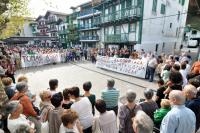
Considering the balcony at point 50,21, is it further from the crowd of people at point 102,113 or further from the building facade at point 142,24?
the crowd of people at point 102,113

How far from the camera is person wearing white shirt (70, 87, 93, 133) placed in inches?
155

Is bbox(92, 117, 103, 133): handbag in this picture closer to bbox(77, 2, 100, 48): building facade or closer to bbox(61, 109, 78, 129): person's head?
bbox(61, 109, 78, 129): person's head

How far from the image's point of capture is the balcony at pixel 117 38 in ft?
88.3

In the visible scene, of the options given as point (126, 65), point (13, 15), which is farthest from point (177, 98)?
point (13, 15)

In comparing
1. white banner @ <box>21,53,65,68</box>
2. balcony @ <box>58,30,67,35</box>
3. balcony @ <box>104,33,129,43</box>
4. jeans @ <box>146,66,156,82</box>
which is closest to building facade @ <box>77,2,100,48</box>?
balcony @ <box>104,33,129,43</box>

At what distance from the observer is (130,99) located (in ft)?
12.5

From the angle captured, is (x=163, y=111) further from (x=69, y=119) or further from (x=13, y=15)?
(x=13, y=15)

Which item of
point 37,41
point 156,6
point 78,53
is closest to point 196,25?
point 156,6

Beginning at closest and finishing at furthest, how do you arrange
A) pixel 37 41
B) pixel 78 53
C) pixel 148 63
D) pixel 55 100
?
pixel 55 100
pixel 148 63
pixel 78 53
pixel 37 41

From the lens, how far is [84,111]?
4016 millimetres

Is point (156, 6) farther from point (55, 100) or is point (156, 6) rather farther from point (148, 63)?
point (55, 100)

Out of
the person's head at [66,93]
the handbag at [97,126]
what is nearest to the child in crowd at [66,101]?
the person's head at [66,93]

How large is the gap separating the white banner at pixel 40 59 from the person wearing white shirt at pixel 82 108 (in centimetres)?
1658

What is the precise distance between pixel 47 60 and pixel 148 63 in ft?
42.0
